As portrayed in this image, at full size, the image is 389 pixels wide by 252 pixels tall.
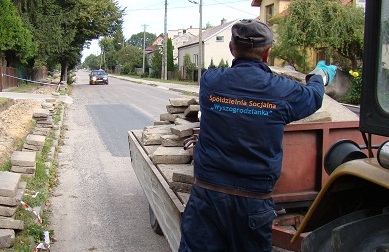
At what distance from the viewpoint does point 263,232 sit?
107 inches

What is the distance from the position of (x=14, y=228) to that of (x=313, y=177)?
10.1 feet

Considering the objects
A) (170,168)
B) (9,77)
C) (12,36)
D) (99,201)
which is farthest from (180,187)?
(9,77)

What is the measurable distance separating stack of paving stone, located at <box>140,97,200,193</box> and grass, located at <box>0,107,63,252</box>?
59.4 inches

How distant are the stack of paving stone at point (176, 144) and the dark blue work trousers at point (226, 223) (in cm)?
147

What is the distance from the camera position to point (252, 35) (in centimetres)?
271

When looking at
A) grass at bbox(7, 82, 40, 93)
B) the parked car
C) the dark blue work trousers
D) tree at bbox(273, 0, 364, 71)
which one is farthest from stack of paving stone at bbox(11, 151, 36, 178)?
the parked car

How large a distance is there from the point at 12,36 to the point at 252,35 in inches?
1099

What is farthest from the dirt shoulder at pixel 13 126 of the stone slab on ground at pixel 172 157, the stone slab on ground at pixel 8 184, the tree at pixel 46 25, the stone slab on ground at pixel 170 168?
the tree at pixel 46 25

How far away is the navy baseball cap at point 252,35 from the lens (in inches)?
107

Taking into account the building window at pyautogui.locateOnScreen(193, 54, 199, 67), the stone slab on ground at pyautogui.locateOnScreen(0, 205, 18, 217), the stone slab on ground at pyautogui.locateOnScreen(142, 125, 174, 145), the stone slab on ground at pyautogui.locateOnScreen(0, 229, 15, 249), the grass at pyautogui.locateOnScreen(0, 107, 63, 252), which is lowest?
the grass at pyautogui.locateOnScreen(0, 107, 63, 252)

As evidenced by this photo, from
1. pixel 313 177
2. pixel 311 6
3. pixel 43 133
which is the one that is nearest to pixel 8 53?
pixel 311 6

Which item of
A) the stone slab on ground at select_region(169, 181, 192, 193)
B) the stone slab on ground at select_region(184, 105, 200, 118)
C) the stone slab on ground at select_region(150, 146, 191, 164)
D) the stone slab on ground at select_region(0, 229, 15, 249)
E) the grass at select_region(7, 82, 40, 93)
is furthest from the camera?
the grass at select_region(7, 82, 40, 93)

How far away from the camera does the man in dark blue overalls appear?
2.66 meters

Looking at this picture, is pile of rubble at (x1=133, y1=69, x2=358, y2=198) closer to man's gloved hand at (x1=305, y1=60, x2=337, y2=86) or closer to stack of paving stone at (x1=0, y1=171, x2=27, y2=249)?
man's gloved hand at (x1=305, y1=60, x2=337, y2=86)
